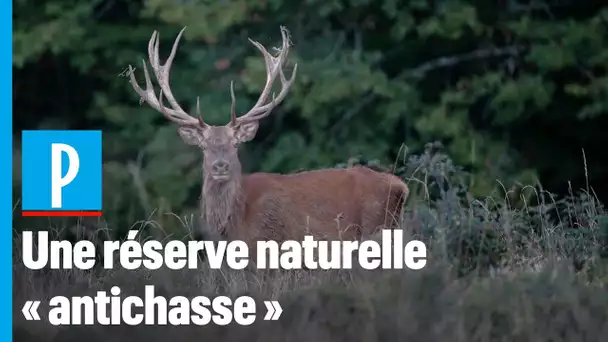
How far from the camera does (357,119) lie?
916cm

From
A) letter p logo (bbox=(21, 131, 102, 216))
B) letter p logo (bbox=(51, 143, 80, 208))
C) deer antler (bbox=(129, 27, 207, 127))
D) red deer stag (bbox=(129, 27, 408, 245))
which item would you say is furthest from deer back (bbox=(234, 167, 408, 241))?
letter p logo (bbox=(51, 143, 80, 208))

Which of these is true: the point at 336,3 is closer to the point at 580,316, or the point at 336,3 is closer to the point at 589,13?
the point at 589,13

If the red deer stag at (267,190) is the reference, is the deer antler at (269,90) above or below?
above

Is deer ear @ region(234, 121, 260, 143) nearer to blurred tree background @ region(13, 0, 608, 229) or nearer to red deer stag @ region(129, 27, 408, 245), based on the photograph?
red deer stag @ region(129, 27, 408, 245)

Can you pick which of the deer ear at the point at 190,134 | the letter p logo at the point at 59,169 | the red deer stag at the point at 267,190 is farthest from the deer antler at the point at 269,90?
the letter p logo at the point at 59,169

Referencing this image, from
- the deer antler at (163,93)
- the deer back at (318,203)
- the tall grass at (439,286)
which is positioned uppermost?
the deer antler at (163,93)

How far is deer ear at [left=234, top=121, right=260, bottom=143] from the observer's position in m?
7.55

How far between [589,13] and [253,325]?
3.59 meters

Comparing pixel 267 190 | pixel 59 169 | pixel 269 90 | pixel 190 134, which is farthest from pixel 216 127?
pixel 59 169

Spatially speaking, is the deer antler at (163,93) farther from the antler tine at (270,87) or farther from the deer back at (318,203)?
the deer back at (318,203)

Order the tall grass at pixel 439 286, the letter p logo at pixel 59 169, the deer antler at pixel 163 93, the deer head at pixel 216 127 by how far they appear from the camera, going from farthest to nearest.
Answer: the deer antler at pixel 163 93, the deer head at pixel 216 127, the letter p logo at pixel 59 169, the tall grass at pixel 439 286

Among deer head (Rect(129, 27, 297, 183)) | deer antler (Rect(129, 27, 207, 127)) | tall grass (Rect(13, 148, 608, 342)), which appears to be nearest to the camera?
tall grass (Rect(13, 148, 608, 342))

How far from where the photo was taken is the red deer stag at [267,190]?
7559 millimetres

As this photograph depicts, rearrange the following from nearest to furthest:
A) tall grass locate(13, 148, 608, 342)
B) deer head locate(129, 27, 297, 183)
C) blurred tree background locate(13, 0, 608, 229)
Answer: tall grass locate(13, 148, 608, 342) < deer head locate(129, 27, 297, 183) < blurred tree background locate(13, 0, 608, 229)
